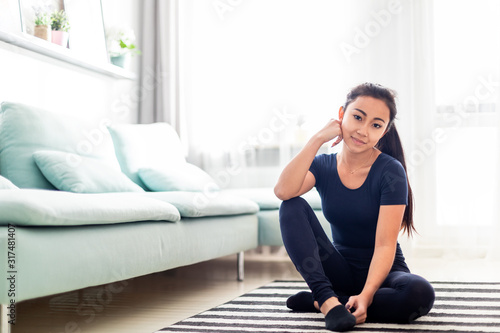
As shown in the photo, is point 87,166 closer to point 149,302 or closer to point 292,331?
point 149,302

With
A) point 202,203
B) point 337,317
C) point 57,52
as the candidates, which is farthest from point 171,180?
point 337,317

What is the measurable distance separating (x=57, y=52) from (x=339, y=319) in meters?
2.04

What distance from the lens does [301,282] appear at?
8.97 ft

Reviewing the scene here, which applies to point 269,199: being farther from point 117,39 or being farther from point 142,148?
point 117,39

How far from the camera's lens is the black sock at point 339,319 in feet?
5.21

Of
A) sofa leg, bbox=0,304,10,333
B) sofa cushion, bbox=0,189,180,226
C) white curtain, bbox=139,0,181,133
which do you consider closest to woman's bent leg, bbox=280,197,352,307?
sofa cushion, bbox=0,189,180,226

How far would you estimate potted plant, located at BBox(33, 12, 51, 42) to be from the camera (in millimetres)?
2836

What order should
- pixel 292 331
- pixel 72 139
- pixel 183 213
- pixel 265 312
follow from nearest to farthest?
pixel 292 331
pixel 265 312
pixel 183 213
pixel 72 139

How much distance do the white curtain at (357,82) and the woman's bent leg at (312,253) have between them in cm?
217

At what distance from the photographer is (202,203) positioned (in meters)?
2.39

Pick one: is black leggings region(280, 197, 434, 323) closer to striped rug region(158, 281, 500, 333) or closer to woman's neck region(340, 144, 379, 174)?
striped rug region(158, 281, 500, 333)

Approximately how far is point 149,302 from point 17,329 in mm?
624

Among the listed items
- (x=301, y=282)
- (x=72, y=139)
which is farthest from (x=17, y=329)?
(x=301, y=282)

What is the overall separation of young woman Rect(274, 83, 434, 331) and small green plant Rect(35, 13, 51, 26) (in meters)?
1.65
